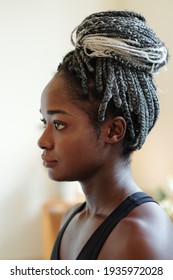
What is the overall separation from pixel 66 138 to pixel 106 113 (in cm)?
7

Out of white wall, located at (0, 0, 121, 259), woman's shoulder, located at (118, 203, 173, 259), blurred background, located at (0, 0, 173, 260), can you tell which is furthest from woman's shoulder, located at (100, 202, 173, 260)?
white wall, located at (0, 0, 121, 259)

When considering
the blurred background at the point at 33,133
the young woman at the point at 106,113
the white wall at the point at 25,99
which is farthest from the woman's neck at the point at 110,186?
the white wall at the point at 25,99

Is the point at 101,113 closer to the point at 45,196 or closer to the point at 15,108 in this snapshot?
the point at 15,108

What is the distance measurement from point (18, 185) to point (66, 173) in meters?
1.64

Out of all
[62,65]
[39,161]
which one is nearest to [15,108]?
[39,161]

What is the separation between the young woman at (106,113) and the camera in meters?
0.63

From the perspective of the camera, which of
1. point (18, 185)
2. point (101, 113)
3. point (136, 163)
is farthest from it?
point (18, 185)

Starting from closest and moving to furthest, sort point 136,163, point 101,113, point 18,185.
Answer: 1. point 101,113
2. point 136,163
3. point 18,185

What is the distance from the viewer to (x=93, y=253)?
64cm

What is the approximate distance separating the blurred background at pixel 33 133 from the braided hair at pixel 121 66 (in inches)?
39.5

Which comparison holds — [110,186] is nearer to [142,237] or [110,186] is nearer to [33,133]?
[142,237]

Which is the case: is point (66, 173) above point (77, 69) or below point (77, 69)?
below

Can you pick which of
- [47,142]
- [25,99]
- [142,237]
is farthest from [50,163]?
[25,99]

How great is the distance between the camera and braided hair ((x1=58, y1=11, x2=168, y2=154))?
64cm
